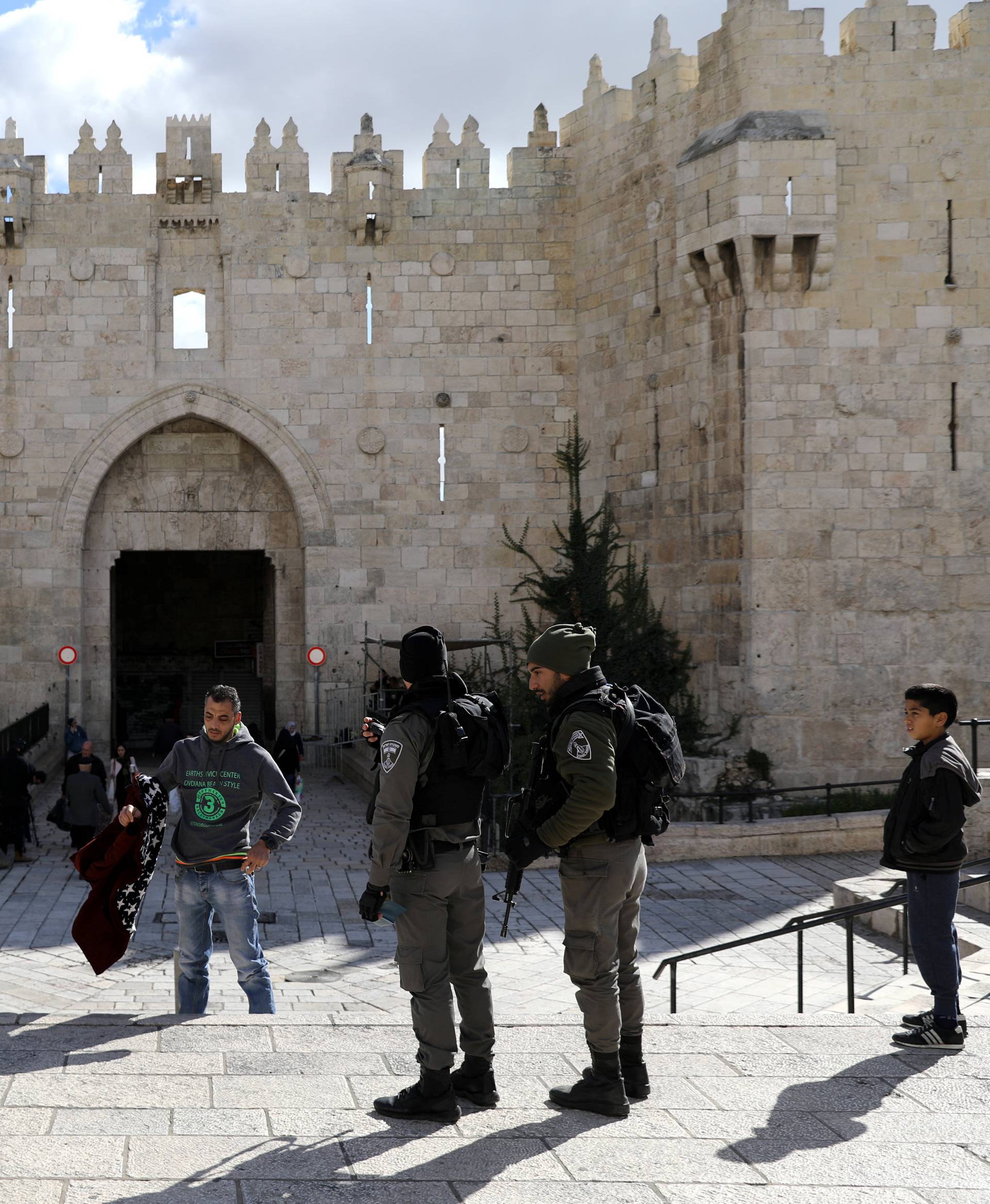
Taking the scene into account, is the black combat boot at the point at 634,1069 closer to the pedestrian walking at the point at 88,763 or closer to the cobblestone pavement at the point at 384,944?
the cobblestone pavement at the point at 384,944

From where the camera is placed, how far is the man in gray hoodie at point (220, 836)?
564 centimetres

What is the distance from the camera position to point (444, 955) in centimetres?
440

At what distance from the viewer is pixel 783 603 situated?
14336mm

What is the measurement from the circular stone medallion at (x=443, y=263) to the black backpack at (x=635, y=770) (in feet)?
48.4

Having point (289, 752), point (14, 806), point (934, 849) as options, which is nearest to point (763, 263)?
point (289, 752)

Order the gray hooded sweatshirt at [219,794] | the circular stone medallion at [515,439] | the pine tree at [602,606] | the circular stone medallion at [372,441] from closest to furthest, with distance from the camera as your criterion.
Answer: the gray hooded sweatshirt at [219,794]
the pine tree at [602,606]
the circular stone medallion at [372,441]
the circular stone medallion at [515,439]

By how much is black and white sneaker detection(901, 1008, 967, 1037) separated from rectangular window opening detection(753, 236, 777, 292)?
10739mm

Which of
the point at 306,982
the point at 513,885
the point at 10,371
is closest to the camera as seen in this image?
the point at 513,885

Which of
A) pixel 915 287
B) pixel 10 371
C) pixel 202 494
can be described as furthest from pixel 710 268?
pixel 10 371

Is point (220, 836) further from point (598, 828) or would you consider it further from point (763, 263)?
point (763, 263)

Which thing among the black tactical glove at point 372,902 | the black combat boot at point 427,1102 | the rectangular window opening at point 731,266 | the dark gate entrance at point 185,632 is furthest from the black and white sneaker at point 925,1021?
the dark gate entrance at point 185,632

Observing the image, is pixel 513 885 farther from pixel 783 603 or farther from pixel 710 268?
pixel 710 268

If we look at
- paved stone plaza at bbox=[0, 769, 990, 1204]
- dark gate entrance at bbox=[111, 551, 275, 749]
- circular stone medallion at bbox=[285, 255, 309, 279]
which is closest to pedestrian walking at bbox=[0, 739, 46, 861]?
paved stone plaza at bbox=[0, 769, 990, 1204]

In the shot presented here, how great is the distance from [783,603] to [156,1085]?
10982mm
